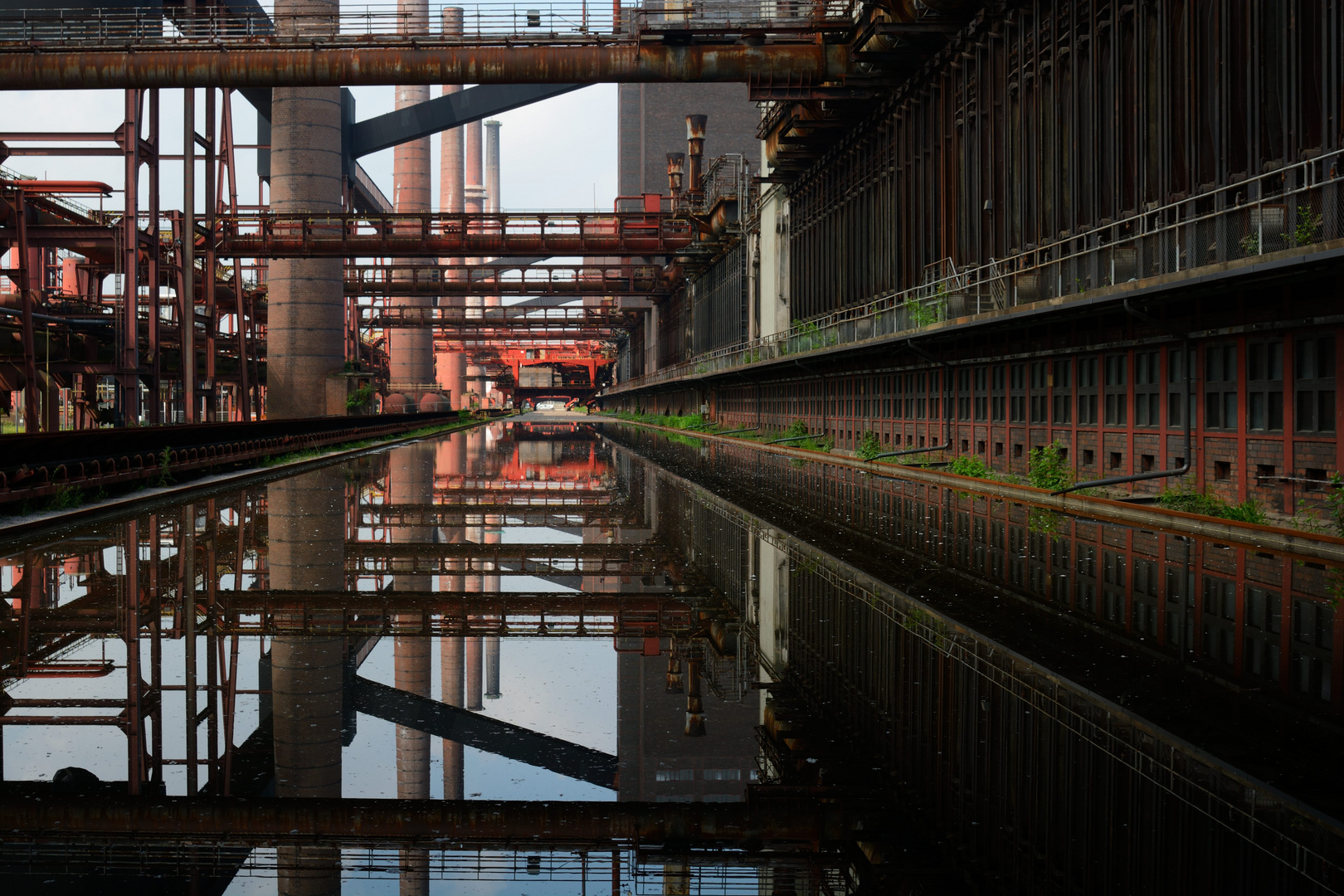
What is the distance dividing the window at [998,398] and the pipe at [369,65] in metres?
10.1

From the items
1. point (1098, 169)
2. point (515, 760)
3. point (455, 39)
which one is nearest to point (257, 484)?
point (455, 39)

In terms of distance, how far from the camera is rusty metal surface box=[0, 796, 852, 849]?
4.38m

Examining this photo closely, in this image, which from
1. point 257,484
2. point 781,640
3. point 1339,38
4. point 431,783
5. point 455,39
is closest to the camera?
point 431,783

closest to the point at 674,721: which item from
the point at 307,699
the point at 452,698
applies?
the point at 452,698

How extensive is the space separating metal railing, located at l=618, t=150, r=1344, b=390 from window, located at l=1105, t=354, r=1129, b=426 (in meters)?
1.27

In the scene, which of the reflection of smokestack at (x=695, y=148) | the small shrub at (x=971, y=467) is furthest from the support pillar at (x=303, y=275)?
the small shrub at (x=971, y=467)

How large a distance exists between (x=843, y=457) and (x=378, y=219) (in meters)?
25.9

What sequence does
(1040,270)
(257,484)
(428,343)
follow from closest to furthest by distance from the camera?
1. (1040,270)
2. (257,484)
3. (428,343)

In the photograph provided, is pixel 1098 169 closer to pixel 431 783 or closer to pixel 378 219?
pixel 431 783

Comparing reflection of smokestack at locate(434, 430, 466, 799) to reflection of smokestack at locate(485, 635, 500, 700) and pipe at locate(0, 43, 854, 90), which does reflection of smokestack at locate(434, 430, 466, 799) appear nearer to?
reflection of smokestack at locate(485, 635, 500, 700)

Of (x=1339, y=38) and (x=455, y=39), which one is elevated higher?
(x=455, y=39)

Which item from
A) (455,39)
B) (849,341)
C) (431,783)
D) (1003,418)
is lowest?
(431,783)

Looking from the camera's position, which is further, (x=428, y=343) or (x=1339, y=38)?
(x=428, y=343)

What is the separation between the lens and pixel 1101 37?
20.7 metres
